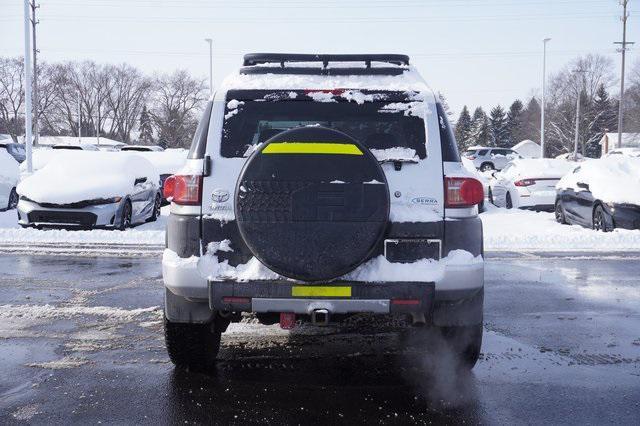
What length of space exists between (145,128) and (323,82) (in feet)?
344

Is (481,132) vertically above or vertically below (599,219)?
above

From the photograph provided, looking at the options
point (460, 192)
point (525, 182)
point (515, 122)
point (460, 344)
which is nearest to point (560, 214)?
point (525, 182)

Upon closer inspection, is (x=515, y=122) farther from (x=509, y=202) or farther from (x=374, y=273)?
(x=374, y=273)

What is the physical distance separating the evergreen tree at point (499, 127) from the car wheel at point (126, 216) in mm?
97664

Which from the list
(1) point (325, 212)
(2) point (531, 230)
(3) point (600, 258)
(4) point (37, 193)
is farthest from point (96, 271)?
(2) point (531, 230)

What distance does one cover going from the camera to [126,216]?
13.2 meters

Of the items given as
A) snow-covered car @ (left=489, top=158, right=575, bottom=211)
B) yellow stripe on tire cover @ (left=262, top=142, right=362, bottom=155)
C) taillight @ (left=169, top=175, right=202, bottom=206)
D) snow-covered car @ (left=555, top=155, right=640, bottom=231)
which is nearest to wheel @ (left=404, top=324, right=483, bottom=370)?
→ yellow stripe on tire cover @ (left=262, top=142, right=362, bottom=155)

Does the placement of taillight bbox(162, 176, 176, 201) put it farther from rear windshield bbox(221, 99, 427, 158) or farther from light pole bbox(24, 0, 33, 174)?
light pole bbox(24, 0, 33, 174)

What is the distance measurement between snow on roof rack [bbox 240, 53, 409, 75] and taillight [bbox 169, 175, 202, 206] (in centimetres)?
101

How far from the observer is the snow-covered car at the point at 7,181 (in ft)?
53.9

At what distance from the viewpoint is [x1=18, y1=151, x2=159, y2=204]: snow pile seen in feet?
39.6

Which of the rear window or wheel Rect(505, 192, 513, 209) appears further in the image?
wheel Rect(505, 192, 513, 209)

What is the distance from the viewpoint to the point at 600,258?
34.7 feet

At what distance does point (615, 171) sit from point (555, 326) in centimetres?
823
